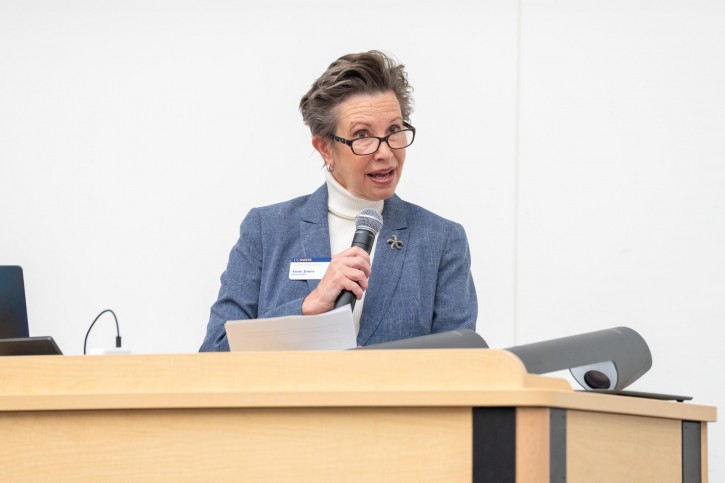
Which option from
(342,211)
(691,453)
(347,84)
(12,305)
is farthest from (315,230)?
(691,453)

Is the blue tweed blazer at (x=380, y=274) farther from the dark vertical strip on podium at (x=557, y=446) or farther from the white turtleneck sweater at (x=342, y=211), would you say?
the dark vertical strip on podium at (x=557, y=446)

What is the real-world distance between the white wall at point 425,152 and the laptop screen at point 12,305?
1.34 m

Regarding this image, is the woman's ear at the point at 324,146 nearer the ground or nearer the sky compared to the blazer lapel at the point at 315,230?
nearer the sky

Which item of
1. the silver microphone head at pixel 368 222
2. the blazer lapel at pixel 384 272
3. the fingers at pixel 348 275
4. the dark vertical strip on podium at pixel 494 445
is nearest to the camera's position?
the dark vertical strip on podium at pixel 494 445

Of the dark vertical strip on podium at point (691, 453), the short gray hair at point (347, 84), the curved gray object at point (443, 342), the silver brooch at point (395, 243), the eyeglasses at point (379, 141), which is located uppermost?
the short gray hair at point (347, 84)

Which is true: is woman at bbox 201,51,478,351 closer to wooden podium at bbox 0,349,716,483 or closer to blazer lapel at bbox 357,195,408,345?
blazer lapel at bbox 357,195,408,345

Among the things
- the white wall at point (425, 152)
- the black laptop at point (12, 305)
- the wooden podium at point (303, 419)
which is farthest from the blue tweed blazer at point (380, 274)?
the wooden podium at point (303, 419)

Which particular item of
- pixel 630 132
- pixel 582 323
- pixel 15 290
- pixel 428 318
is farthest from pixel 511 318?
pixel 15 290

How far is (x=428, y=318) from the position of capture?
235cm

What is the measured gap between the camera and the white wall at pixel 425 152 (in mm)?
3143

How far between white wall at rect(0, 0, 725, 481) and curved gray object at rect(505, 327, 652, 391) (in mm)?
1475

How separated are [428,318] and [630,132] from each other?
1.20m

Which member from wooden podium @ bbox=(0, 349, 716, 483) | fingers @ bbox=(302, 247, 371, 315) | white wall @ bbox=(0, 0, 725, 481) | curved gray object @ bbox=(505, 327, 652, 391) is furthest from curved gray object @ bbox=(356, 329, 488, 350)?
white wall @ bbox=(0, 0, 725, 481)

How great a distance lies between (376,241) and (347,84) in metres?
0.39
